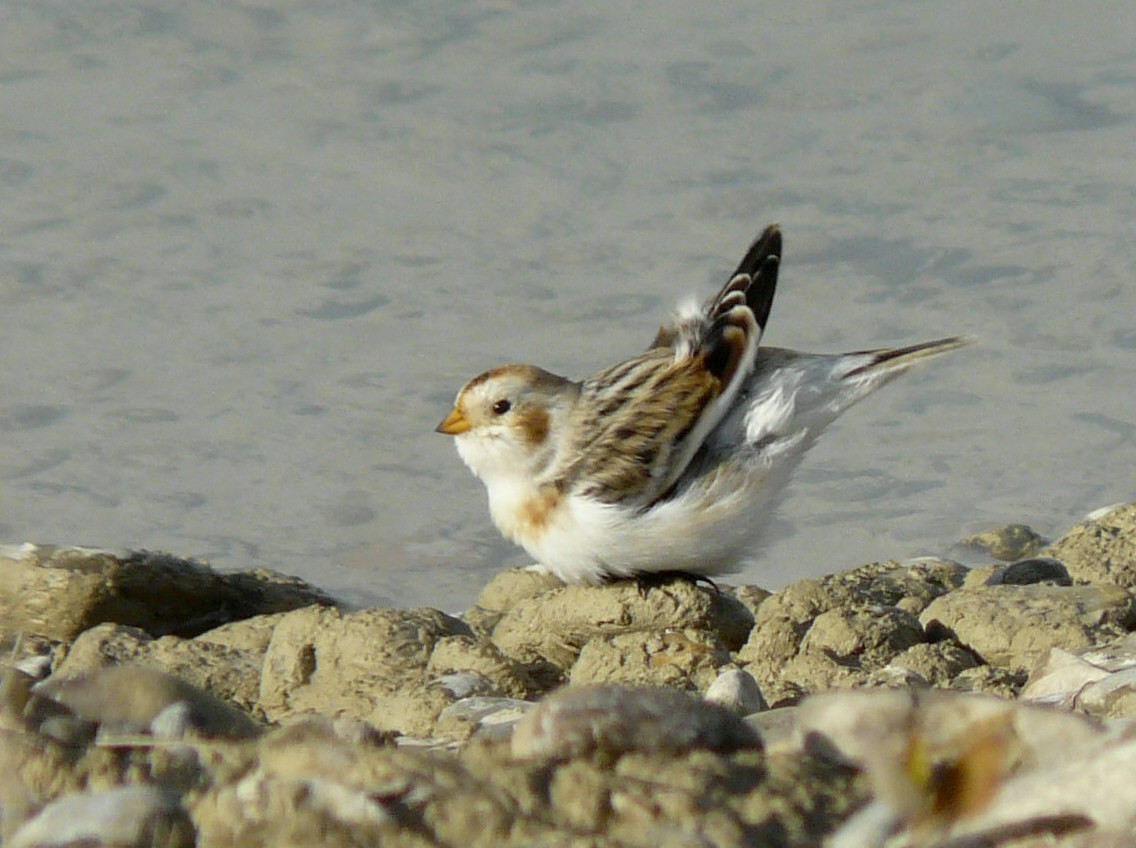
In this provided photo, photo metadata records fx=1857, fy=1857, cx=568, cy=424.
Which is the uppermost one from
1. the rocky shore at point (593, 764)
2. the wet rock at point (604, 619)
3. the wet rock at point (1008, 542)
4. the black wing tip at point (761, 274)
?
the rocky shore at point (593, 764)

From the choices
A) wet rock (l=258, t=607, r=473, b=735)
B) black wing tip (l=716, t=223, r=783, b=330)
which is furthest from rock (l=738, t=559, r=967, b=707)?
black wing tip (l=716, t=223, r=783, b=330)

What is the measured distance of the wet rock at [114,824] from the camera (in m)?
2.38

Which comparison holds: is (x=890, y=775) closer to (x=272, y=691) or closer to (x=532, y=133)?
(x=272, y=691)

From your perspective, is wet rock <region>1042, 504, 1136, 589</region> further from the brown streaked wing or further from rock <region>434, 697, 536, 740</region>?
rock <region>434, 697, 536, 740</region>

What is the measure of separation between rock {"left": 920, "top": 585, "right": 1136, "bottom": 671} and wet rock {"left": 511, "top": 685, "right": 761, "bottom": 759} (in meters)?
2.07

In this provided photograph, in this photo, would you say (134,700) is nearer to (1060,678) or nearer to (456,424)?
(1060,678)

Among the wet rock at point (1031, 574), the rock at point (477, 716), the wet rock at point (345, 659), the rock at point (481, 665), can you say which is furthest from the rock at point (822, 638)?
the wet rock at point (345, 659)

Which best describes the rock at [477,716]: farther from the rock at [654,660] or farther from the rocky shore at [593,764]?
the rock at [654,660]

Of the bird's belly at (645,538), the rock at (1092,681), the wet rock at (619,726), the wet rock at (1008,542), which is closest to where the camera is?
the wet rock at (619,726)

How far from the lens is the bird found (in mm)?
5488

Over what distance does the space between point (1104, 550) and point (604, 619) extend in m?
1.66

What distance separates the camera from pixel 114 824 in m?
2.39

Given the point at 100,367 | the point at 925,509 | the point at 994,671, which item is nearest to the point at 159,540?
the point at 100,367

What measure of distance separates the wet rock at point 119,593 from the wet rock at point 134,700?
8.63 feet
